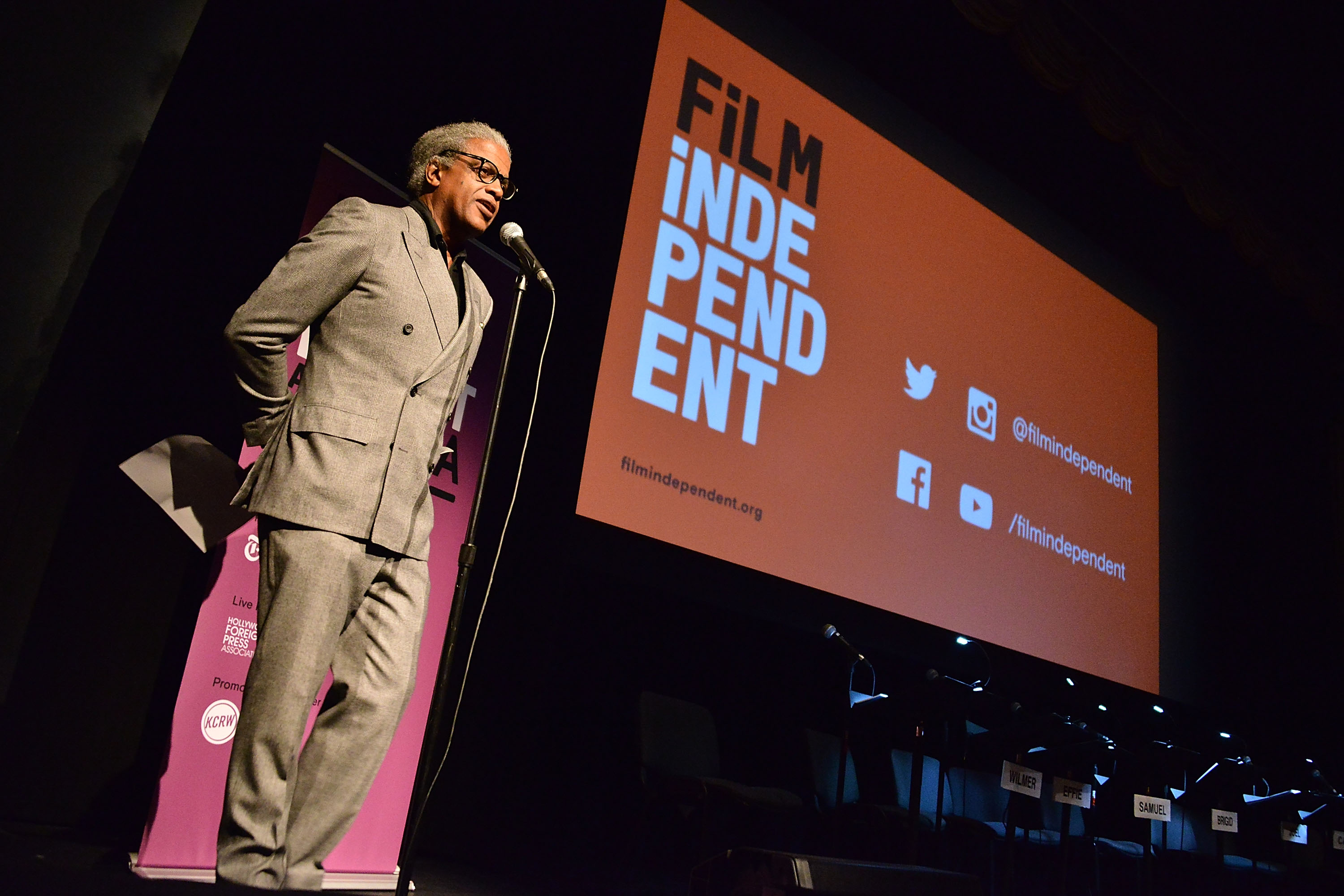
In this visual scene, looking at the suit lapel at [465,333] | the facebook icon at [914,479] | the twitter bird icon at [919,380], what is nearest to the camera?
the suit lapel at [465,333]

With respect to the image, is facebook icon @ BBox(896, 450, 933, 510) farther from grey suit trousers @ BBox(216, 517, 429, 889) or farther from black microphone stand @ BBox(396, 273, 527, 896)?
grey suit trousers @ BBox(216, 517, 429, 889)

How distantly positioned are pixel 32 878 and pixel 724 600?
8.29ft

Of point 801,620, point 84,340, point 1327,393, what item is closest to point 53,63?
point 84,340

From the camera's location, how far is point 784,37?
12.8 ft

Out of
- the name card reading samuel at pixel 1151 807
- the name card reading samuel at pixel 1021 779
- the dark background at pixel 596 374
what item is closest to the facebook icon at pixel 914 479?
→ the dark background at pixel 596 374

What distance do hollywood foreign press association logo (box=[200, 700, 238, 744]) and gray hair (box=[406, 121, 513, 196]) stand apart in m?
1.26

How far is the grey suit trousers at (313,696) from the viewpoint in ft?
4.66

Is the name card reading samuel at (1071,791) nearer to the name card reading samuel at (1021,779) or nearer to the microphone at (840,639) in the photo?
the name card reading samuel at (1021,779)

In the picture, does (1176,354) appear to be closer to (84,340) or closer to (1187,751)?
(1187,751)

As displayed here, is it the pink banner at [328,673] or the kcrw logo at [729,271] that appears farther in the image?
the kcrw logo at [729,271]

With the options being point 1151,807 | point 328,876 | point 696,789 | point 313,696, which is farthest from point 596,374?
point 1151,807

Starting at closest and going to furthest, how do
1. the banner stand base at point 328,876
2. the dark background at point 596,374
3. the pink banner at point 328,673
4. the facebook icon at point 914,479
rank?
the banner stand base at point 328,876 < the pink banner at point 328,673 < the dark background at point 596,374 < the facebook icon at point 914,479

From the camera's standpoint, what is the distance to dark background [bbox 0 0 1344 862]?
2.45 metres

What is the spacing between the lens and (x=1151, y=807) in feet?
10.7
